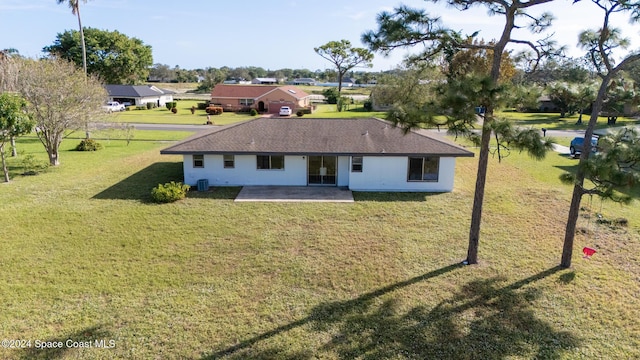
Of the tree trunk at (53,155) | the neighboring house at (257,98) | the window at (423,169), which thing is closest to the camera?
the window at (423,169)

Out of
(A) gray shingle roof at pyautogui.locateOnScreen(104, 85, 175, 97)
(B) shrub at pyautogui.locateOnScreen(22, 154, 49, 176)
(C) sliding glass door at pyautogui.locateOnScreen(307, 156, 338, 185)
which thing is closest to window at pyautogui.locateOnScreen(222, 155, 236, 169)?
(C) sliding glass door at pyautogui.locateOnScreen(307, 156, 338, 185)

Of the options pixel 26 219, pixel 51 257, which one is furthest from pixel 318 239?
pixel 26 219

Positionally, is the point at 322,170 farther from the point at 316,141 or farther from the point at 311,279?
the point at 311,279

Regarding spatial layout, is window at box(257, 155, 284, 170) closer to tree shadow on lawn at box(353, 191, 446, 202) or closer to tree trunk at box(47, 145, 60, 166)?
tree shadow on lawn at box(353, 191, 446, 202)

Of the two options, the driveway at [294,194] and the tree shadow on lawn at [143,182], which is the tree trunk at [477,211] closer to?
the driveway at [294,194]

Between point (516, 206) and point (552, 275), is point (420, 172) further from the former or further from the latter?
point (552, 275)

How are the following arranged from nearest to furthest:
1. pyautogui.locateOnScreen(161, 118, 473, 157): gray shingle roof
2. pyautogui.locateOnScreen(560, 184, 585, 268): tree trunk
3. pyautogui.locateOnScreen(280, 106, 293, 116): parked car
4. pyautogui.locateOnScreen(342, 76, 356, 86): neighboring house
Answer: pyautogui.locateOnScreen(560, 184, 585, 268): tree trunk < pyautogui.locateOnScreen(161, 118, 473, 157): gray shingle roof < pyautogui.locateOnScreen(280, 106, 293, 116): parked car < pyautogui.locateOnScreen(342, 76, 356, 86): neighboring house

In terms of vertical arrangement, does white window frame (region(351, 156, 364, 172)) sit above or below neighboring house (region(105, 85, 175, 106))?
below

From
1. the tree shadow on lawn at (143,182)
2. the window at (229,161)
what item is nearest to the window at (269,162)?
the window at (229,161)
